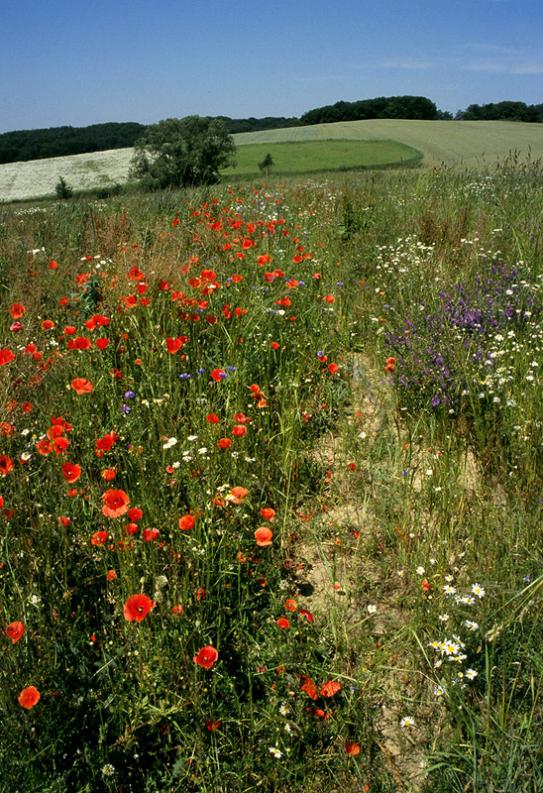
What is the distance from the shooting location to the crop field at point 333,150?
33.1 m

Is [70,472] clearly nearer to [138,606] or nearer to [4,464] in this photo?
[4,464]

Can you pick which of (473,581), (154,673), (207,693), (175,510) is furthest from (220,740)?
(473,581)

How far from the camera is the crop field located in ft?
108

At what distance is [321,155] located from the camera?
36500 mm

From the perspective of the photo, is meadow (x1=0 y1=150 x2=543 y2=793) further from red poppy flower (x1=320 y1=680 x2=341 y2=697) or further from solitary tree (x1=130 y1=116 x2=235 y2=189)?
solitary tree (x1=130 y1=116 x2=235 y2=189)

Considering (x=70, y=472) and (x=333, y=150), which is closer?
(x=70, y=472)

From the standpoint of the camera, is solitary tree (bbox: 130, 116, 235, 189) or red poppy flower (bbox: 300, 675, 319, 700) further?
solitary tree (bbox: 130, 116, 235, 189)

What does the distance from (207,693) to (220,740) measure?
16 centimetres

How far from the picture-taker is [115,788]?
169cm

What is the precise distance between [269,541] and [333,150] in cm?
3976

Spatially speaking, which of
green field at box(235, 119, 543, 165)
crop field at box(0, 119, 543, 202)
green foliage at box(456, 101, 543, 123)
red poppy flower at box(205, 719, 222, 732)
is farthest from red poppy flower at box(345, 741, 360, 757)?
green foliage at box(456, 101, 543, 123)

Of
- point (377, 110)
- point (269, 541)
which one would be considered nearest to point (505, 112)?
point (377, 110)

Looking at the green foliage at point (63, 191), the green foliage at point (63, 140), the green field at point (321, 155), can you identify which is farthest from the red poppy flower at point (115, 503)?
the green foliage at point (63, 140)

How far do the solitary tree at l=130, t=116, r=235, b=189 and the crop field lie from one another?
157 cm
